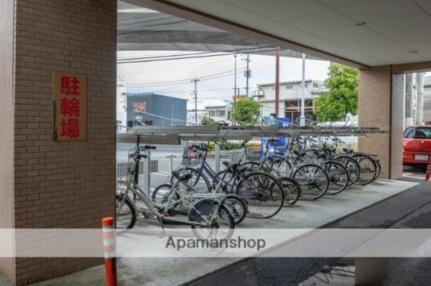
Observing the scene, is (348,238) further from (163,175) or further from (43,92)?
(163,175)

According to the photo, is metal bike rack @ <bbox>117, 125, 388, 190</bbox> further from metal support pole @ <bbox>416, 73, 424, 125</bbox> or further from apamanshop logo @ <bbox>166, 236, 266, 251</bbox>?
metal support pole @ <bbox>416, 73, 424, 125</bbox>

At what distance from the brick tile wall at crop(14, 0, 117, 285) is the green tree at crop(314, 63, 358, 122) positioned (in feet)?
50.2

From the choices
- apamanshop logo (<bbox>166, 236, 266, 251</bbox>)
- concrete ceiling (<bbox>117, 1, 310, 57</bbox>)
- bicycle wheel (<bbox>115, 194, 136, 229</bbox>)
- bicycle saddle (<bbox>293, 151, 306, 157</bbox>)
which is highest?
concrete ceiling (<bbox>117, 1, 310, 57</bbox>)

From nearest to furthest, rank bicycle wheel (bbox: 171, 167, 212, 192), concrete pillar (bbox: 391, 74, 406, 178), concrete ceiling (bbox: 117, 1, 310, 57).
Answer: bicycle wheel (bbox: 171, 167, 212, 192) < concrete ceiling (bbox: 117, 1, 310, 57) < concrete pillar (bbox: 391, 74, 406, 178)

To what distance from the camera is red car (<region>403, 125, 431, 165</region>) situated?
12750 mm

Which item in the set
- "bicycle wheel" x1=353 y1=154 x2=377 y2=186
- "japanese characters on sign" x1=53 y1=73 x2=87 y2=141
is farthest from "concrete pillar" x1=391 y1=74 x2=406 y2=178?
"japanese characters on sign" x1=53 y1=73 x2=87 y2=141

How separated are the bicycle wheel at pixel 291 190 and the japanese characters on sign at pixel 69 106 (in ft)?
13.7

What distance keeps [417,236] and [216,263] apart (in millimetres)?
3070

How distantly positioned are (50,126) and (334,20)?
177 inches

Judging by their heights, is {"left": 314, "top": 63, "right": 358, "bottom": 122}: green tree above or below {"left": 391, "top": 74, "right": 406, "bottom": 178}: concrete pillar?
above

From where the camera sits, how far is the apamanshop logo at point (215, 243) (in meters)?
4.82

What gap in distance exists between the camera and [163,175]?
1012 centimetres

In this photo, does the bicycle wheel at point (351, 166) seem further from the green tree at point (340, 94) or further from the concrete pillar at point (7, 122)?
the green tree at point (340, 94)

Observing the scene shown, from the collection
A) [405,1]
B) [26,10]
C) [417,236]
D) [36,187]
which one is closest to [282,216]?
[417,236]
